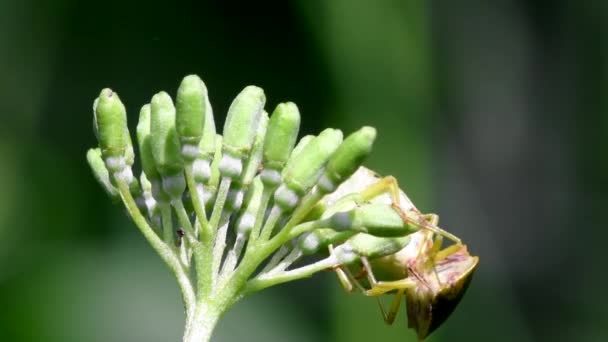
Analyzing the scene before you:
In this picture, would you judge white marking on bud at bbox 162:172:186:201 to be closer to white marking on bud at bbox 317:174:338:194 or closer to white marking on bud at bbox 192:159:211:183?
white marking on bud at bbox 192:159:211:183

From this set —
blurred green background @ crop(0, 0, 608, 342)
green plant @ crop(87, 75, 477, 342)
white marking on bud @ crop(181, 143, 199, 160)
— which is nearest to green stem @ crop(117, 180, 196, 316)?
green plant @ crop(87, 75, 477, 342)

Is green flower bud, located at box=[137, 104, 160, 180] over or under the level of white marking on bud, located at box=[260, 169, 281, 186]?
over

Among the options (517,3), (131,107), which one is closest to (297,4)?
(131,107)

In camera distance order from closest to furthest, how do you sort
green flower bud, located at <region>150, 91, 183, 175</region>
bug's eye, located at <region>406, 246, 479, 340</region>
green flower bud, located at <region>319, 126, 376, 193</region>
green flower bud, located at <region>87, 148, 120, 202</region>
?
1. green flower bud, located at <region>319, 126, 376, 193</region>
2. green flower bud, located at <region>150, 91, 183, 175</region>
3. green flower bud, located at <region>87, 148, 120, 202</region>
4. bug's eye, located at <region>406, 246, 479, 340</region>

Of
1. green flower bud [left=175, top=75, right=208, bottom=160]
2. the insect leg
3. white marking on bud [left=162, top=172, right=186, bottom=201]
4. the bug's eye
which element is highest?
green flower bud [left=175, top=75, right=208, bottom=160]

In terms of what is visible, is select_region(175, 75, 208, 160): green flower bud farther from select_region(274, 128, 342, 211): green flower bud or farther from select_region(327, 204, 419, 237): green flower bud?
select_region(327, 204, 419, 237): green flower bud

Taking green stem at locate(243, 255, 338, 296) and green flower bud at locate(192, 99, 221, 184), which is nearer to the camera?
green stem at locate(243, 255, 338, 296)

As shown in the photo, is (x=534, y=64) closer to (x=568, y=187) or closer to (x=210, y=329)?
(x=568, y=187)

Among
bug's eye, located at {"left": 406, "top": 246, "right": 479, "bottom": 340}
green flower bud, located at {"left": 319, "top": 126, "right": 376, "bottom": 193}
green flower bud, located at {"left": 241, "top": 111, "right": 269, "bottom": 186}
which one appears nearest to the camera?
green flower bud, located at {"left": 319, "top": 126, "right": 376, "bottom": 193}
